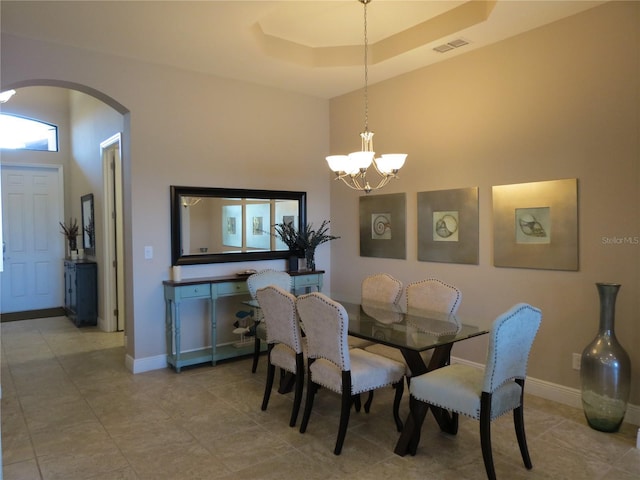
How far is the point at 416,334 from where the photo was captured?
9.48ft

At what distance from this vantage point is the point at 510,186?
3850 millimetres

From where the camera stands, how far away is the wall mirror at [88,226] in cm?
636

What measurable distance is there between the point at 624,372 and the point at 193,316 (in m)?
3.75

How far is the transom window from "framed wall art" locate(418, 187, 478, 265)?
6.08m

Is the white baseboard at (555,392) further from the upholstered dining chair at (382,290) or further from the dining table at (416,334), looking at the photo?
the upholstered dining chair at (382,290)

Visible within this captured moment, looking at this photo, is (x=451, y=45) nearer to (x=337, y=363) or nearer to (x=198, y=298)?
(x=337, y=363)

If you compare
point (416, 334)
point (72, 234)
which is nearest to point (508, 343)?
point (416, 334)

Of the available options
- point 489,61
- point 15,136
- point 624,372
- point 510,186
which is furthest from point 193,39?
point 15,136

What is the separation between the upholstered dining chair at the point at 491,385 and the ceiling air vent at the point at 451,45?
243cm

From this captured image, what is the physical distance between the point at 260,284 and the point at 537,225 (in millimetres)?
2458

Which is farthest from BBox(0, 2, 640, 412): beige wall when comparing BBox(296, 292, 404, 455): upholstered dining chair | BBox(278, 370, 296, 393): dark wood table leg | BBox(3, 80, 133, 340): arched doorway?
BBox(278, 370, 296, 393): dark wood table leg

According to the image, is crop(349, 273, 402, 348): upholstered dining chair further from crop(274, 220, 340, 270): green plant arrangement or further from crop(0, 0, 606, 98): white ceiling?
crop(0, 0, 606, 98): white ceiling

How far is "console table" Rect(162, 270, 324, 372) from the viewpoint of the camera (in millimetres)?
4293

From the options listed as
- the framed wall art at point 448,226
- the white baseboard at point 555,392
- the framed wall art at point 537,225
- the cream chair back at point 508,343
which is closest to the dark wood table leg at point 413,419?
the cream chair back at point 508,343
